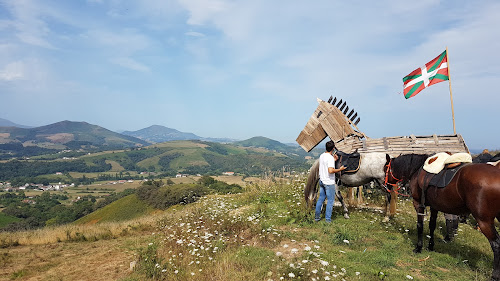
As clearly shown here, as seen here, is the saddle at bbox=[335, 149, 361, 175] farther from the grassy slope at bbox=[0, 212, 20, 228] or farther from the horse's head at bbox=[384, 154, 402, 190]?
the grassy slope at bbox=[0, 212, 20, 228]

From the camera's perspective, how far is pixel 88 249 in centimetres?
862

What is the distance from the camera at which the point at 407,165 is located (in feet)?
24.7

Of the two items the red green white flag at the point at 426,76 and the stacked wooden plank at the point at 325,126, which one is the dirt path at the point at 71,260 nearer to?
the stacked wooden plank at the point at 325,126

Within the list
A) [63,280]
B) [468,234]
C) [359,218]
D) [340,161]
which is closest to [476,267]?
[468,234]

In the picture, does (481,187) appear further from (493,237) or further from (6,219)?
(6,219)

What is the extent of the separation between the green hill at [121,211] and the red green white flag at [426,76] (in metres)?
52.6

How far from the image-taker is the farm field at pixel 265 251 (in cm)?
539

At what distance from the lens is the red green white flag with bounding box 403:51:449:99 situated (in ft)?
30.9

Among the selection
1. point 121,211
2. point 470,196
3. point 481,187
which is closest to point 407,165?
point 470,196

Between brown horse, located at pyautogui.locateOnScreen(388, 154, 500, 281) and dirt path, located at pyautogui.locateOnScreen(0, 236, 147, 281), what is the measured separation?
786 centimetres

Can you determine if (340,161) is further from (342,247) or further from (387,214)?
(342,247)

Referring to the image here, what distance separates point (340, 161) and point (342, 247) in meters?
3.62

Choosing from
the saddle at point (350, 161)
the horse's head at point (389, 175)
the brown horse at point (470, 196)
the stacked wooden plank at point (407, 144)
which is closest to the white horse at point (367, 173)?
the saddle at point (350, 161)

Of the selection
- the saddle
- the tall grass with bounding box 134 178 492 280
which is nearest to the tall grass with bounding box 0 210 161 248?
the tall grass with bounding box 134 178 492 280
